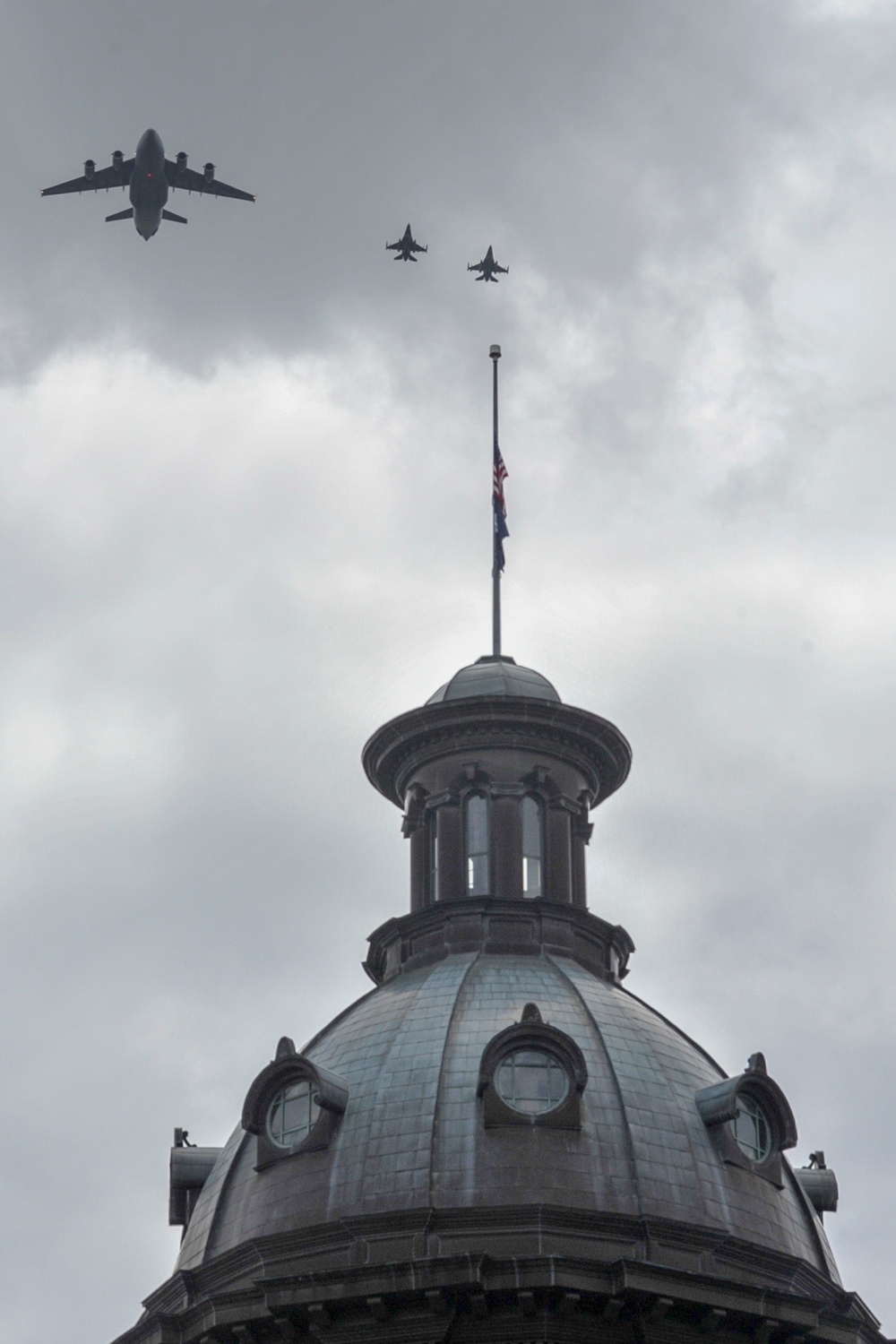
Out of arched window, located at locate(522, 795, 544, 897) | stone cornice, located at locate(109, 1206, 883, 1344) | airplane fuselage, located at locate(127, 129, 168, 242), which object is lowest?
stone cornice, located at locate(109, 1206, 883, 1344)

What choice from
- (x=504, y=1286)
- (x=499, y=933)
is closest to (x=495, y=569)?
(x=499, y=933)

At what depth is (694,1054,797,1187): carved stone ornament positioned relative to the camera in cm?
5200

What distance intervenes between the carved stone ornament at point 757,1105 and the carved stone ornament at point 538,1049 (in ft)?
9.57

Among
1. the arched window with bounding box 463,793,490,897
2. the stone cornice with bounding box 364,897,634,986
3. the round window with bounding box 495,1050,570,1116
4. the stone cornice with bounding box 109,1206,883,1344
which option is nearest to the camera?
the stone cornice with bounding box 109,1206,883,1344

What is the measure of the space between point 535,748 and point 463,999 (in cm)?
880

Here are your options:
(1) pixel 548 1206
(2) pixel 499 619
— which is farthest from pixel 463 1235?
(2) pixel 499 619

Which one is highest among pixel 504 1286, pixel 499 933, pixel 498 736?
pixel 498 736

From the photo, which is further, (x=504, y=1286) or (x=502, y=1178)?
(x=502, y=1178)

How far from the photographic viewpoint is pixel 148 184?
67688 millimetres

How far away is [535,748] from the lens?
61.0 metres

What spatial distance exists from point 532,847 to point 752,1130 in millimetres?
9937

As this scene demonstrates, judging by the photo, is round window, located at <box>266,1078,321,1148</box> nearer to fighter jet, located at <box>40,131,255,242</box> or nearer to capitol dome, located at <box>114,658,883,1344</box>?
capitol dome, located at <box>114,658,883,1344</box>

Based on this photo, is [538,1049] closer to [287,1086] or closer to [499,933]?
[287,1086]

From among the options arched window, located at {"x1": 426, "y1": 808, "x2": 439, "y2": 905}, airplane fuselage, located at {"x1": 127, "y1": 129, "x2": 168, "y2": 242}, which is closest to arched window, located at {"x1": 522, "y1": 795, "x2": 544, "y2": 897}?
arched window, located at {"x1": 426, "y1": 808, "x2": 439, "y2": 905}
